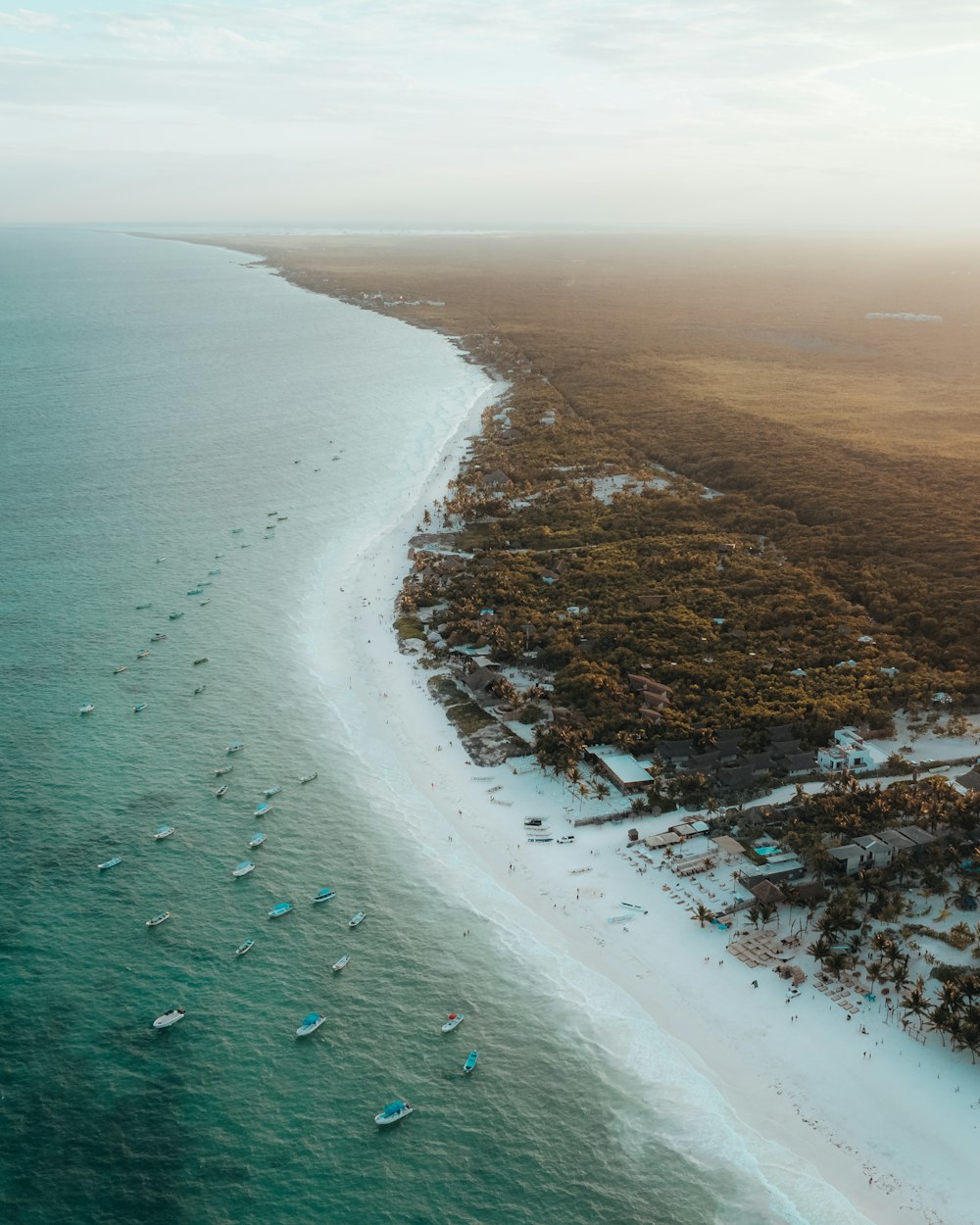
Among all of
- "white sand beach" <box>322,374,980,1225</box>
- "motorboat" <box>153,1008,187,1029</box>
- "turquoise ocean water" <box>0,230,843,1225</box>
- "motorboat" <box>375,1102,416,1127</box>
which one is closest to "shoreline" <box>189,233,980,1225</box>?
"white sand beach" <box>322,374,980,1225</box>

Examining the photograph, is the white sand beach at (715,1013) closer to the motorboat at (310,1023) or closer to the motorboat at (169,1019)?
the motorboat at (310,1023)

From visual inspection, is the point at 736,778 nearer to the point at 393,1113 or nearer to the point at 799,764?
the point at 799,764

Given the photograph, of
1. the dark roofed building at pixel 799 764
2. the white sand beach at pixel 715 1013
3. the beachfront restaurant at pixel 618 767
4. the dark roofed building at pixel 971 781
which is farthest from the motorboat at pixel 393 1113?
the dark roofed building at pixel 971 781

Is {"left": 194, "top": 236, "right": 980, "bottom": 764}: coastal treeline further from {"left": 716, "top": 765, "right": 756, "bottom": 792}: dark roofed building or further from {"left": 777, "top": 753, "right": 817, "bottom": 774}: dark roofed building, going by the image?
{"left": 716, "top": 765, "right": 756, "bottom": 792}: dark roofed building

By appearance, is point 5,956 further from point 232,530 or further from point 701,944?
point 232,530

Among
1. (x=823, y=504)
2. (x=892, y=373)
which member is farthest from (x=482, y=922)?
(x=892, y=373)

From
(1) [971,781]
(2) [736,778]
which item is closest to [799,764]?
(2) [736,778]
